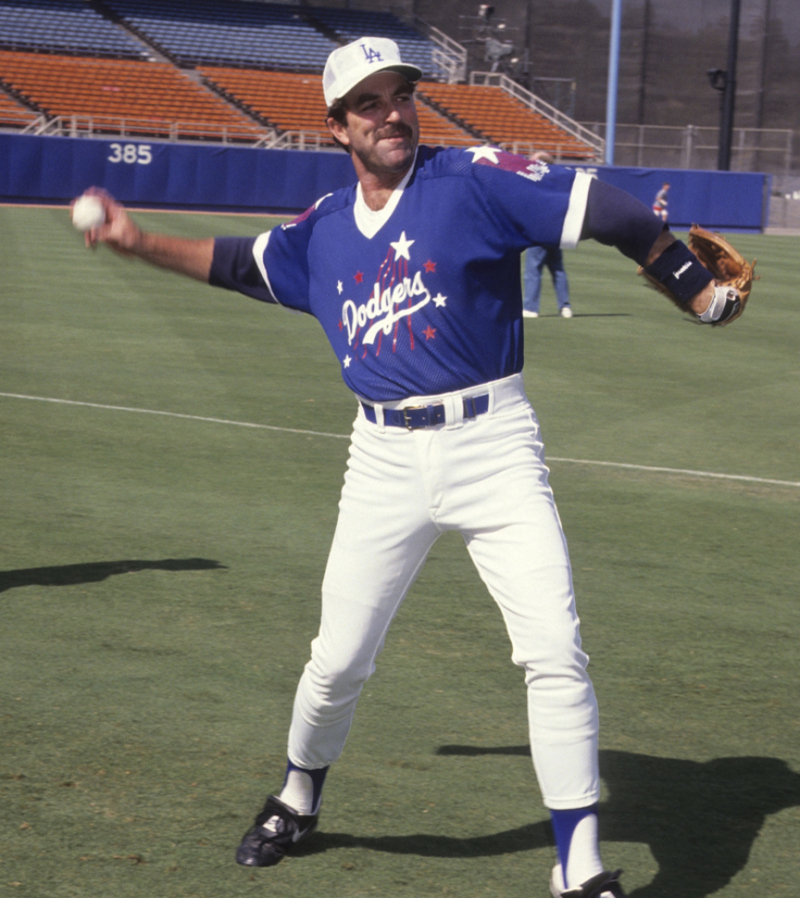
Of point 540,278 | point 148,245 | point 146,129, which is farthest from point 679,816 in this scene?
point 146,129

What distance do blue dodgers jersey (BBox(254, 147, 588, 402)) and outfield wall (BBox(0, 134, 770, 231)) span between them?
33.3m

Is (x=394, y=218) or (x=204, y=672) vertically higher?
(x=394, y=218)

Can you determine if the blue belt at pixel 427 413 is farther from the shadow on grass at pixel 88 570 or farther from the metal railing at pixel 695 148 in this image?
the metal railing at pixel 695 148

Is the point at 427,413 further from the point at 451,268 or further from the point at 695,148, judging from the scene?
the point at 695,148

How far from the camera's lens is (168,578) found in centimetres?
632

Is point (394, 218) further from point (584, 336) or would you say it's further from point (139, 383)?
point (584, 336)

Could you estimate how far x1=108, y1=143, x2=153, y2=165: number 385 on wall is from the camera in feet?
120

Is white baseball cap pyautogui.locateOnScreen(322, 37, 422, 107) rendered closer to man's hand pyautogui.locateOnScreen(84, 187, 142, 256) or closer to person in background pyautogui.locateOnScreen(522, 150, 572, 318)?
man's hand pyautogui.locateOnScreen(84, 187, 142, 256)

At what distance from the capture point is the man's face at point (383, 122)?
11.6 feet

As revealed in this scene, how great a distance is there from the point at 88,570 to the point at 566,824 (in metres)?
3.67

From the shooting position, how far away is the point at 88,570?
6.39 m

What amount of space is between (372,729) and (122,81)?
4207 centimetres

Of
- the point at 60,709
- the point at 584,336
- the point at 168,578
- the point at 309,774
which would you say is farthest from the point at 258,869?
the point at 584,336

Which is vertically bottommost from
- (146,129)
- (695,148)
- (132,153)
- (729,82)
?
(132,153)
